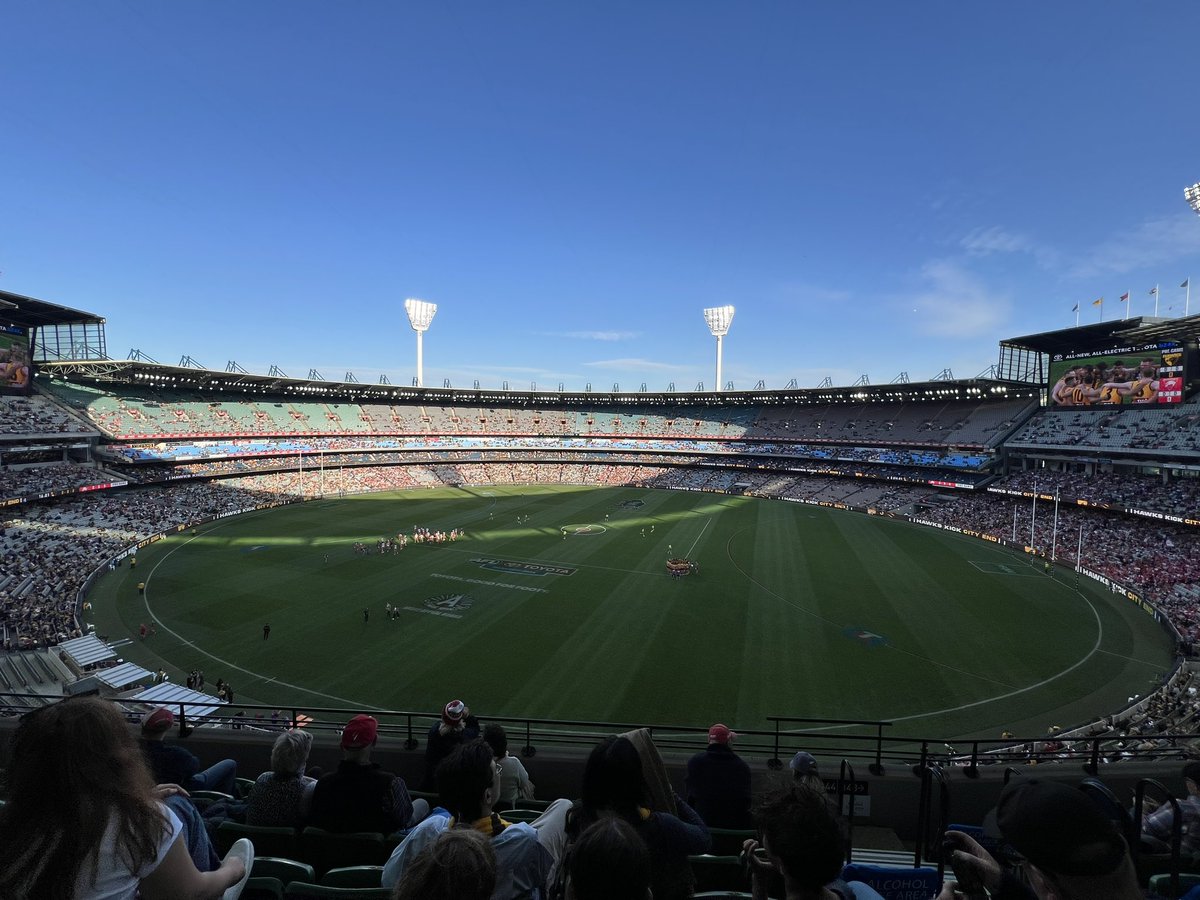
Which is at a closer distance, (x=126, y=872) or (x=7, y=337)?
(x=126, y=872)

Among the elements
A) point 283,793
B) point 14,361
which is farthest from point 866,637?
point 14,361

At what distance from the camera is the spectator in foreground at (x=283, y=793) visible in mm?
5117

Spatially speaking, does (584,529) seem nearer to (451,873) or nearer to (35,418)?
(451,873)

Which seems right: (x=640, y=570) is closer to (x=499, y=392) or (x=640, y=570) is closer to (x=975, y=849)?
(x=975, y=849)

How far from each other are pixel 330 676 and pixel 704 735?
46.3 feet

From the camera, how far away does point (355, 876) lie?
4.37 meters

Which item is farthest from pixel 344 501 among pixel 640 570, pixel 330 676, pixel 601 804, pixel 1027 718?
pixel 601 804

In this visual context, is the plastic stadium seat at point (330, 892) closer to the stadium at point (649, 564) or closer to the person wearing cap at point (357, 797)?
the person wearing cap at point (357, 797)

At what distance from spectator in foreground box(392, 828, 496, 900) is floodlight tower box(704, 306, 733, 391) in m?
99.6

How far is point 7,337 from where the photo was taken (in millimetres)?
52344

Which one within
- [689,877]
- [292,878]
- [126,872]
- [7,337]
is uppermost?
[7,337]

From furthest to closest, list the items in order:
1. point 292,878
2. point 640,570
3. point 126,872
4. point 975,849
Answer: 1. point 640,570
2. point 292,878
3. point 975,849
4. point 126,872

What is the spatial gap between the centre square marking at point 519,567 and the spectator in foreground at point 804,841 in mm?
32809

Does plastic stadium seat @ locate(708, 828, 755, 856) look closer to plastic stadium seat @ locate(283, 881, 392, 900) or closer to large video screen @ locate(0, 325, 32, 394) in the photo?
plastic stadium seat @ locate(283, 881, 392, 900)
